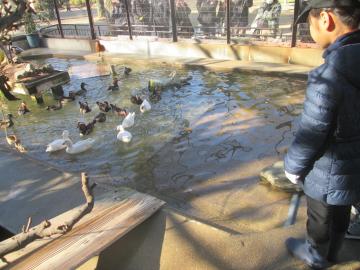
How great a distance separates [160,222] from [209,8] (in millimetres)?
11160

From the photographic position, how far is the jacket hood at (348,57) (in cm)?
205

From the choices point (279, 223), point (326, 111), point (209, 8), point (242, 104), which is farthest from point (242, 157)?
point (209, 8)

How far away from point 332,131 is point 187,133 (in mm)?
4986

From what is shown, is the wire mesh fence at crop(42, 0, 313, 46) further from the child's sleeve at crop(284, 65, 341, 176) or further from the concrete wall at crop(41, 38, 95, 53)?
the child's sleeve at crop(284, 65, 341, 176)

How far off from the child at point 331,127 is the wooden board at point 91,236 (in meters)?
1.40

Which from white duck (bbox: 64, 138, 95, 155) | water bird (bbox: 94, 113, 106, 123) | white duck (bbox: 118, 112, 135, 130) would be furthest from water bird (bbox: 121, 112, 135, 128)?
white duck (bbox: 64, 138, 95, 155)

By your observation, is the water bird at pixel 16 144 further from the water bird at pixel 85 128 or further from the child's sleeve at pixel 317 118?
the child's sleeve at pixel 317 118

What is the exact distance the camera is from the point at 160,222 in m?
3.08

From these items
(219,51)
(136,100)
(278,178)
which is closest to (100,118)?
(136,100)

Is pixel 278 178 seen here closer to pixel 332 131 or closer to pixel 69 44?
pixel 332 131

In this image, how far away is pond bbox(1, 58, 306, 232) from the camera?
5.58 metres

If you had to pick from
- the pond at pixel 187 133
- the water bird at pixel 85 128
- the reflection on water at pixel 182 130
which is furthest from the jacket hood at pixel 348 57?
the water bird at pixel 85 128

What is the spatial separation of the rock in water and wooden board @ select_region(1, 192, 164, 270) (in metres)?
2.35

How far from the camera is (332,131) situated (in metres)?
2.23
